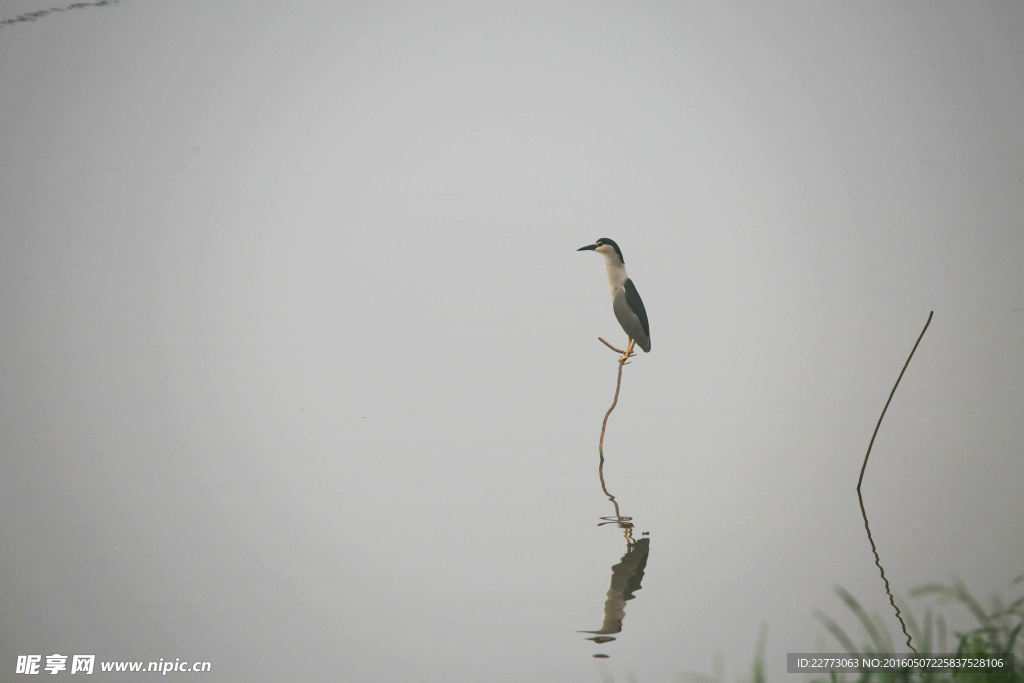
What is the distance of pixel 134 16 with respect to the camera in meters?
37.2

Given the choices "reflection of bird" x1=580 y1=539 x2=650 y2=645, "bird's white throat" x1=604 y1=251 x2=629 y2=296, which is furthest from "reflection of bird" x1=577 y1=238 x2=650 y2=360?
"reflection of bird" x1=580 y1=539 x2=650 y2=645

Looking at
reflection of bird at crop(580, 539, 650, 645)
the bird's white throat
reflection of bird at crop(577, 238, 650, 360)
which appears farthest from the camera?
the bird's white throat

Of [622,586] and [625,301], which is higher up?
[625,301]

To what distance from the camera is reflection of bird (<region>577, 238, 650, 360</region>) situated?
24.5 ft

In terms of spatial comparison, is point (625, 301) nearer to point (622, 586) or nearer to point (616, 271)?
point (616, 271)

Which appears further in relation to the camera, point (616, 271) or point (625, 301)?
point (616, 271)

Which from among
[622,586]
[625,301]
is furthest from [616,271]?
[622,586]

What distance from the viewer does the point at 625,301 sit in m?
7.50

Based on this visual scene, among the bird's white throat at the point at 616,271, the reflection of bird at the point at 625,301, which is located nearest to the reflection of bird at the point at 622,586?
the reflection of bird at the point at 625,301

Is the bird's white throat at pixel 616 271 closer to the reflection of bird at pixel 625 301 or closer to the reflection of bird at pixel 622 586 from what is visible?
the reflection of bird at pixel 625 301

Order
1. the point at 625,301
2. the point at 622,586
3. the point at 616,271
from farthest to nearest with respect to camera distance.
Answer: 1. the point at 616,271
2. the point at 625,301
3. the point at 622,586

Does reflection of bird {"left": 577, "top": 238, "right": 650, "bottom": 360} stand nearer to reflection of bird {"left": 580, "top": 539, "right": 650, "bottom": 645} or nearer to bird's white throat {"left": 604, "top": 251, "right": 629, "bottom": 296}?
bird's white throat {"left": 604, "top": 251, "right": 629, "bottom": 296}

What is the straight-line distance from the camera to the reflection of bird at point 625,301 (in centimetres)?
745

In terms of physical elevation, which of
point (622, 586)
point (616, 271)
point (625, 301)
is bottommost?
point (622, 586)
